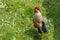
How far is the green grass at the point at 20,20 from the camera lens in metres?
6.50

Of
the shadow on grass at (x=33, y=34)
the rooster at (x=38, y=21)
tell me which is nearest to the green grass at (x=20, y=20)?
the shadow on grass at (x=33, y=34)

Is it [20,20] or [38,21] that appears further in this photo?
[20,20]

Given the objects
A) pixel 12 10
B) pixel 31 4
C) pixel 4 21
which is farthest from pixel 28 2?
pixel 4 21

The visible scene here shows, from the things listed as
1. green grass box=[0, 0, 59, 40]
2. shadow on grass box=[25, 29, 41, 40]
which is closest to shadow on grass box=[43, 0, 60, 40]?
green grass box=[0, 0, 59, 40]

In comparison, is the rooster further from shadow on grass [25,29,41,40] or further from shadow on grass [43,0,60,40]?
shadow on grass [43,0,60,40]

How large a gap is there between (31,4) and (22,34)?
1.34m

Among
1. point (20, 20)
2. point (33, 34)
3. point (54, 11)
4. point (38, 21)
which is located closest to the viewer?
point (38, 21)

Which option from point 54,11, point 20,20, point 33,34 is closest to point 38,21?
point 33,34

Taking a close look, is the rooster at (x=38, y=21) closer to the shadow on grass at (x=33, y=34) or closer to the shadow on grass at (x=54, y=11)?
the shadow on grass at (x=33, y=34)

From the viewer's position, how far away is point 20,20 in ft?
22.9

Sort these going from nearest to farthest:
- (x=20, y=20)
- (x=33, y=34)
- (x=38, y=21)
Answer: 1. (x=38, y=21)
2. (x=33, y=34)
3. (x=20, y=20)

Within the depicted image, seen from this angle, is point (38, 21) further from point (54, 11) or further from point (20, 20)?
point (54, 11)

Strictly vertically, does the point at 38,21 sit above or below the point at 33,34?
above

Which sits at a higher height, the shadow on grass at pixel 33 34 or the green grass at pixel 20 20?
the green grass at pixel 20 20
